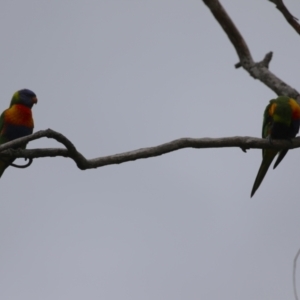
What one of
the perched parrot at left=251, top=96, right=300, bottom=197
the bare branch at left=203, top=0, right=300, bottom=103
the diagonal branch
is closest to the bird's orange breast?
the diagonal branch

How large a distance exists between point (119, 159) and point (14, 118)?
3232mm

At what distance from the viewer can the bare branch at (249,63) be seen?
4.14m

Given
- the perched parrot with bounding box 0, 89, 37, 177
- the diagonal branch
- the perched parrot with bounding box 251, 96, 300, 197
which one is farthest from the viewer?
the perched parrot with bounding box 0, 89, 37, 177

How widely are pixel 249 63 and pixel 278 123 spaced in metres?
1.16

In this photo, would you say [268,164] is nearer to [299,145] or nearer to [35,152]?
[299,145]

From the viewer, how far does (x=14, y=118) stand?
6793mm

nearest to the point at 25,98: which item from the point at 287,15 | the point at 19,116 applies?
the point at 19,116

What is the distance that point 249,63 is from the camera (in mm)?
4395

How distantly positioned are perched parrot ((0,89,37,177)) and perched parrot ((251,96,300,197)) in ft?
9.50

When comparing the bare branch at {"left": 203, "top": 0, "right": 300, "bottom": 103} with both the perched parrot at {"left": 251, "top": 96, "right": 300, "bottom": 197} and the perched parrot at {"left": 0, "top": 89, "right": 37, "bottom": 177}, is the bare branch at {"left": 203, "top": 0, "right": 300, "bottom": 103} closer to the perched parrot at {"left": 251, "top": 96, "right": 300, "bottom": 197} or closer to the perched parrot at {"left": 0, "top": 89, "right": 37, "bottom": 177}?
the perched parrot at {"left": 251, "top": 96, "right": 300, "bottom": 197}

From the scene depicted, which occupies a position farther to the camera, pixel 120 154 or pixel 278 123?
pixel 278 123

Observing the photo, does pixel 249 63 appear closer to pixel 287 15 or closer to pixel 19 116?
A: pixel 287 15

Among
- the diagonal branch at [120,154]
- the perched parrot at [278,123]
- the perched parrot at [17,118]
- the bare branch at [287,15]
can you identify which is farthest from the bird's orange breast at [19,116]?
the bare branch at [287,15]

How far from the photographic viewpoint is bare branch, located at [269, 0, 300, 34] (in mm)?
3812
